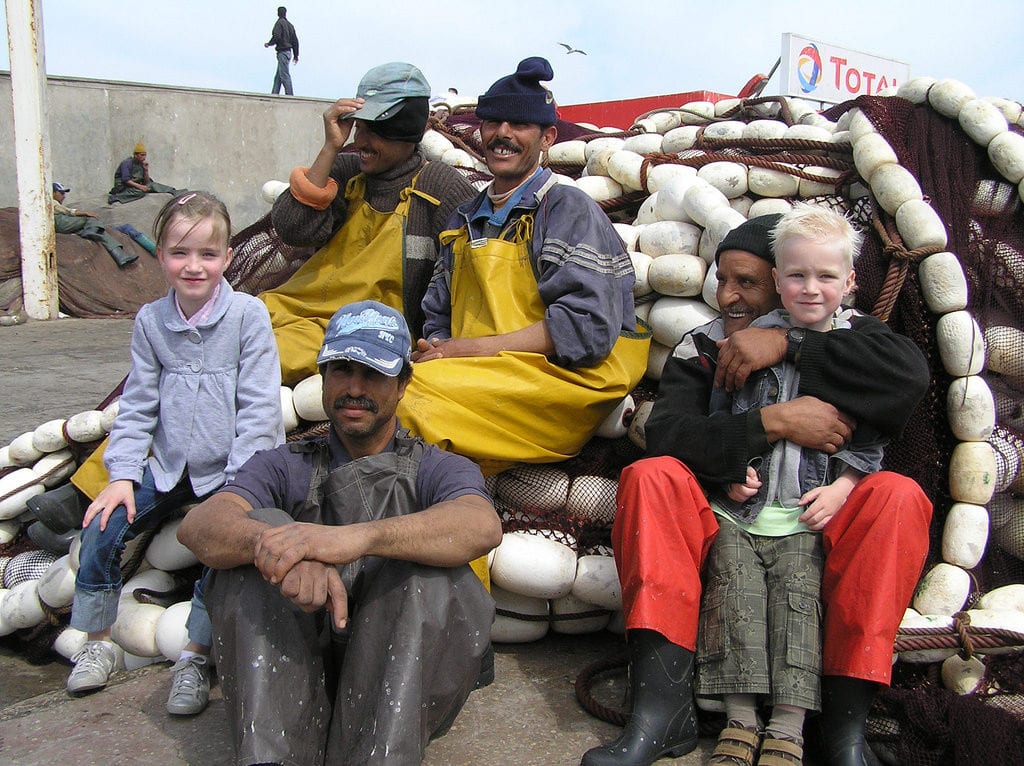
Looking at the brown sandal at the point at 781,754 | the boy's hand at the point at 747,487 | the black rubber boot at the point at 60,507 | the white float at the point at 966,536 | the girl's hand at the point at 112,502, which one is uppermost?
the boy's hand at the point at 747,487

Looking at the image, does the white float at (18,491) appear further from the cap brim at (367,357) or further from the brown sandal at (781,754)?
the brown sandal at (781,754)

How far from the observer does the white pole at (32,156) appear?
35.5 feet

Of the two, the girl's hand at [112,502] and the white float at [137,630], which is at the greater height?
the girl's hand at [112,502]

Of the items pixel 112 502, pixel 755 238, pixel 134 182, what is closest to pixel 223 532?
pixel 112 502

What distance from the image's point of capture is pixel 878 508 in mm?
2377

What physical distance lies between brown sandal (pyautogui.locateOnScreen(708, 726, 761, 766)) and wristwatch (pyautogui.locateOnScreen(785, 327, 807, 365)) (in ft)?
3.21

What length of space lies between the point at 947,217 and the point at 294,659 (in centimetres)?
251

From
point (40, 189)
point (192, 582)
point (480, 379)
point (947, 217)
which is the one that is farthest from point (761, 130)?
point (40, 189)

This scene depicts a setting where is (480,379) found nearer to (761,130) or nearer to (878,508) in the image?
(878,508)

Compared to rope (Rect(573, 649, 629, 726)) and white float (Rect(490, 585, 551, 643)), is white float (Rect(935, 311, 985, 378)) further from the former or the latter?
white float (Rect(490, 585, 551, 643))

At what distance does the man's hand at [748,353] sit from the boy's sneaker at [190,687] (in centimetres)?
167

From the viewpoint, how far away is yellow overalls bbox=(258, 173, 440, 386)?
372 cm

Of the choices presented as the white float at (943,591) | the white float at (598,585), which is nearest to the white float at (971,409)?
the white float at (943,591)

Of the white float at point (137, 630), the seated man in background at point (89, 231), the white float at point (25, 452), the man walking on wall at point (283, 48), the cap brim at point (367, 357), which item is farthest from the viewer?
the man walking on wall at point (283, 48)
